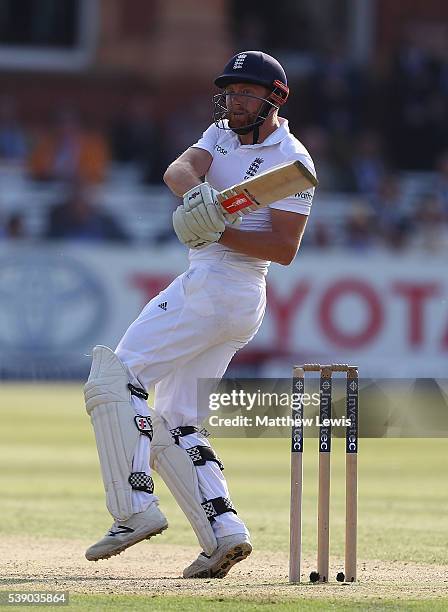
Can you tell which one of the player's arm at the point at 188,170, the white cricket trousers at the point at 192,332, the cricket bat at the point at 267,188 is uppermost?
the player's arm at the point at 188,170

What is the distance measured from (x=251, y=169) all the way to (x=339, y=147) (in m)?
13.6

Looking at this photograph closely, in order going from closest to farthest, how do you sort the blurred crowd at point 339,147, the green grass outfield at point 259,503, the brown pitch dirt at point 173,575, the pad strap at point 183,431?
the green grass outfield at point 259,503
the brown pitch dirt at point 173,575
the pad strap at point 183,431
the blurred crowd at point 339,147

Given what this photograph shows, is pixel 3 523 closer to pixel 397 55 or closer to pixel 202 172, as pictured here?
pixel 202 172

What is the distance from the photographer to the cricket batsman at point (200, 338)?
5215 mm

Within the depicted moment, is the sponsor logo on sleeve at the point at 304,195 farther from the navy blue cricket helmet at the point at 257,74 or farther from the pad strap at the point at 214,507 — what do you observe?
the pad strap at the point at 214,507

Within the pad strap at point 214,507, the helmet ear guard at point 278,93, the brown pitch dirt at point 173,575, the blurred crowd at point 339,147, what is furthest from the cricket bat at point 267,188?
the blurred crowd at point 339,147

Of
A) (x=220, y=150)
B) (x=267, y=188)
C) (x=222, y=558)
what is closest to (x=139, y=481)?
(x=222, y=558)

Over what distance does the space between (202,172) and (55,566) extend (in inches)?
64.7

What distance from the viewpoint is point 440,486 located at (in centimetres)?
914

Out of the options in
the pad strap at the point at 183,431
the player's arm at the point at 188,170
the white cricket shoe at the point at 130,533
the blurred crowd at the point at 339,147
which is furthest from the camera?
the blurred crowd at the point at 339,147

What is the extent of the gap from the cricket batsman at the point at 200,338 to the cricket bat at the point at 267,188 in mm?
68

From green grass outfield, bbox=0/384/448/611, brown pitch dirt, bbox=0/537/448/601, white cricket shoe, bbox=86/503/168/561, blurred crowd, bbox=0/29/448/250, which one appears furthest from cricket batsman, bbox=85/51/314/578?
blurred crowd, bbox=0/29/448/250

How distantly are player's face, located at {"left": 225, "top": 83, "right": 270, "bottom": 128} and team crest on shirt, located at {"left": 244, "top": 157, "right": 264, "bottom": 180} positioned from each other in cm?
14

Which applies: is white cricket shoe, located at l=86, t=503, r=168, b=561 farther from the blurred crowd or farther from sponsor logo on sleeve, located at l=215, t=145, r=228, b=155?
the blurred crowd
